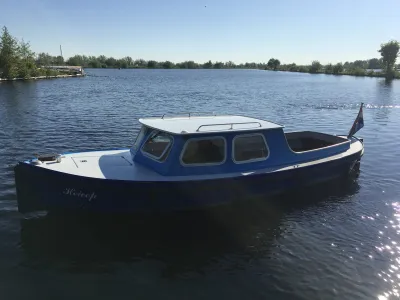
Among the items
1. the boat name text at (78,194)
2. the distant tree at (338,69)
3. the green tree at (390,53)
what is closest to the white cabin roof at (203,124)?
the boat name text at (78,194)

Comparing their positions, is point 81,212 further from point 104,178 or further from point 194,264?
point 194,264

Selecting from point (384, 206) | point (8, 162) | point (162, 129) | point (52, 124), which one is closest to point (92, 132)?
point (52, 124)

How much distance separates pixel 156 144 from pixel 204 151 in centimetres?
157

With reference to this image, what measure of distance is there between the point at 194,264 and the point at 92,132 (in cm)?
1512

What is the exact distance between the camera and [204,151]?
33.3 ft

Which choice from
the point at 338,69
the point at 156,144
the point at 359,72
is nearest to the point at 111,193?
the point at 156,144

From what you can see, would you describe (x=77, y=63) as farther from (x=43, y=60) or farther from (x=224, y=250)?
(x=224, y=250)

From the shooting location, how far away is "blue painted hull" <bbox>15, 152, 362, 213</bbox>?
8977mm

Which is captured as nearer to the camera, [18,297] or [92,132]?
[18,297]

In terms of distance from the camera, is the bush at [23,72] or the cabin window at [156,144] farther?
the bush at [23,72]

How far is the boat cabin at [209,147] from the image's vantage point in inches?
386

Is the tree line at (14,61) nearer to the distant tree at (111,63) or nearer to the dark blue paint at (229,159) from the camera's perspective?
the dark blue paint at (229,159)

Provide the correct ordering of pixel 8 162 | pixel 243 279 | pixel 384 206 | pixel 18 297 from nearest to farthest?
pixel 18 297
pixel 243 279
pixel 384 206
pixel 8 162

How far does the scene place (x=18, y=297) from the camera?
22.7ft
